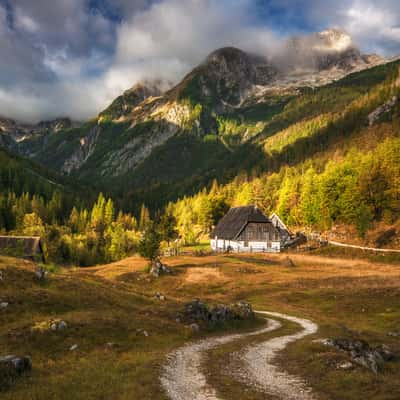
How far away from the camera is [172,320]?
1422 inches

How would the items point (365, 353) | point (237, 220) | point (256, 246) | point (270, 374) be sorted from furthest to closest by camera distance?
point (237, 220) < point (256, 246) < point (365, 353) < point (270, 374)

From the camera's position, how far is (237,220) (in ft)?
405

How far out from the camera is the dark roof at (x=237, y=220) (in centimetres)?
11881

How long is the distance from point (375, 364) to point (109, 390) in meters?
15.2

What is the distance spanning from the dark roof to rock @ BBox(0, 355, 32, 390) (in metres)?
100

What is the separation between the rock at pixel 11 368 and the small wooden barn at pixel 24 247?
8362 centimetres

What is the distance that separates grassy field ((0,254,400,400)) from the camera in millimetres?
18922

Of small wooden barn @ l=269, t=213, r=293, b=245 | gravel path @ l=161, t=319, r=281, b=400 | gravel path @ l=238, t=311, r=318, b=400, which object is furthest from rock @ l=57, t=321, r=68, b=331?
small wooden barn @ l=269, t=213, r=293, b=245

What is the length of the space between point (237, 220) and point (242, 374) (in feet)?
334

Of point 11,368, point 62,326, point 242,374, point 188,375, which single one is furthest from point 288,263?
point 11,368

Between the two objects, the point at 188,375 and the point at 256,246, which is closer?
the point at 188,375

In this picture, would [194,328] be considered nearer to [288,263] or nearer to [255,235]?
[288,263]

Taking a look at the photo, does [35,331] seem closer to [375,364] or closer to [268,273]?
[375,364]

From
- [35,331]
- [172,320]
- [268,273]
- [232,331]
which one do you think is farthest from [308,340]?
[268,273]
